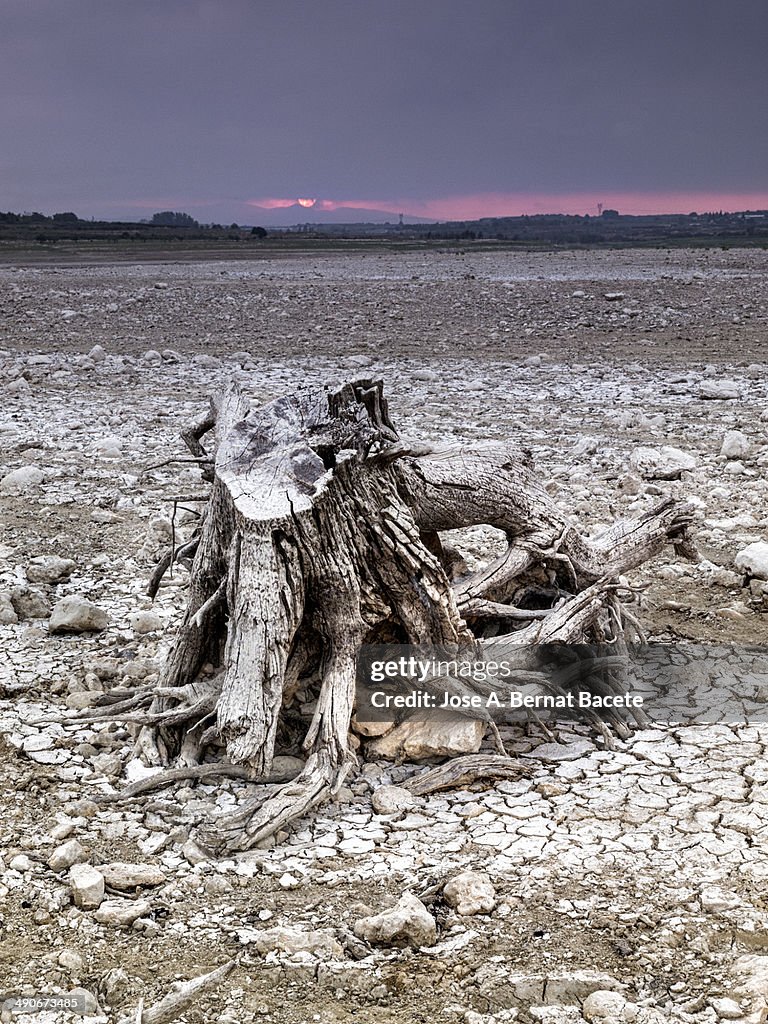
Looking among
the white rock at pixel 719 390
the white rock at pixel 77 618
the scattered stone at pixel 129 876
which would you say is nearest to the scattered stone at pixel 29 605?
the white rock at pixel 77 618

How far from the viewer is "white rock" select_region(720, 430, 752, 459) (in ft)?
26.7

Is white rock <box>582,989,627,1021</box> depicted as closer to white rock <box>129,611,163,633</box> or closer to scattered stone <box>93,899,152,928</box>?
scattered stone <box>93,899,152,928</box>

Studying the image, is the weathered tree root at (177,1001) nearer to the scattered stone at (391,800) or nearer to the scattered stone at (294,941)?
the scattered stone at (294,941)

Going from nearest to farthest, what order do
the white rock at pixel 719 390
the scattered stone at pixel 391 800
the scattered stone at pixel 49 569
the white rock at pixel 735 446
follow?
the scattered stone at pixel 391 800 → the scattered stone at pixel 49 569 → the white rock at pixel 735 446 → the white rock at pixel 719 390

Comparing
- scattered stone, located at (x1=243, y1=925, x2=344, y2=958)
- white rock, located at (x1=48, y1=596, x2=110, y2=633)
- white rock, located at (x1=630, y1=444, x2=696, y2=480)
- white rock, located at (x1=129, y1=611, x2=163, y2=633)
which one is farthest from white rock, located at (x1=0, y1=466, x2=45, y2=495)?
scattered stone, located at (x1=243, y1=925, x2=344, y2=958)

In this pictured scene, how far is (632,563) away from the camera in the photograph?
481 cm

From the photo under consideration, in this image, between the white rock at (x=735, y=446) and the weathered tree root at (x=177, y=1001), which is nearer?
the weathered tree root at (x=177, y=1001)

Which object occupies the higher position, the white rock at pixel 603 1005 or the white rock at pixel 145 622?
the white rock at pixel 145 622

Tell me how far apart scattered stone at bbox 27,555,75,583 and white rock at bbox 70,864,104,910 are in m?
3.00

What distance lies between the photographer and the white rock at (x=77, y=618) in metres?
5.16

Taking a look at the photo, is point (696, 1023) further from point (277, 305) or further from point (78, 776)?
point (277, 305)

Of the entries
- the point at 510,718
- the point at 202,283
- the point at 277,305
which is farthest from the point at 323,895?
the point at 202,283

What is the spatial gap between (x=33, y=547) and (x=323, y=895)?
4007 millimetres

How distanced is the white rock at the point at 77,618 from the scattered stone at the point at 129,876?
211cm
